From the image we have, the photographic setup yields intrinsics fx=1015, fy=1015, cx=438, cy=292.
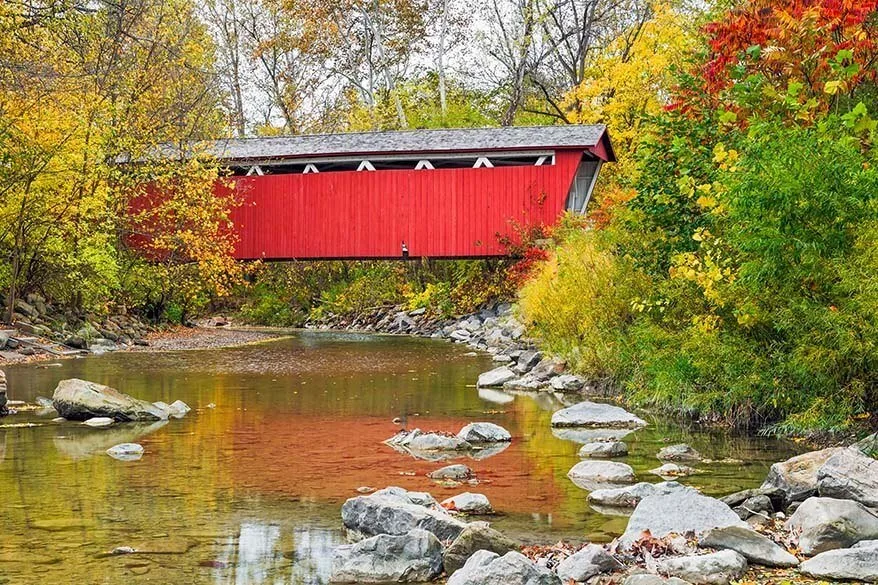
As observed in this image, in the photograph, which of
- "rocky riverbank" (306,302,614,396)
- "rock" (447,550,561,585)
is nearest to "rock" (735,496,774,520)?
"rock" (447,550,561,585)

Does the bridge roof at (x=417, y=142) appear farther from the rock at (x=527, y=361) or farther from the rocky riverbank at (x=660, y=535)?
the rocky riverbank at (x=660, y=535)

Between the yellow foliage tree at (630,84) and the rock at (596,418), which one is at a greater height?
the yellow foliage tree at (630,84)

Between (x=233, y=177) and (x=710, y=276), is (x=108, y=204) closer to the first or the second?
(x=233, y=177)

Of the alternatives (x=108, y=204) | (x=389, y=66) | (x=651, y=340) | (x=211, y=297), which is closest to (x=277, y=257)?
(x=108, y=204)

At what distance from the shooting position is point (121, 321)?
23.4m

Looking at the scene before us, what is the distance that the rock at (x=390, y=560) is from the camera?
4.89 meters

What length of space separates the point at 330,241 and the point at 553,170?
609cm

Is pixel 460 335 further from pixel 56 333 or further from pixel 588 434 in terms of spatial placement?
pixel 588 434

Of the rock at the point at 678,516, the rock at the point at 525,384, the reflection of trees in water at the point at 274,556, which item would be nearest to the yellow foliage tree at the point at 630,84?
the rock at the point at 525,384

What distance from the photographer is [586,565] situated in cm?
466

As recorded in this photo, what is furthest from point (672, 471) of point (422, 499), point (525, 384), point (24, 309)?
point (24, 309)

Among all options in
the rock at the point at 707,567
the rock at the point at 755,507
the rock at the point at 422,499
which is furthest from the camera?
the rock at the point at 422,499

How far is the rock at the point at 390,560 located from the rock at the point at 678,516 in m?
1.00

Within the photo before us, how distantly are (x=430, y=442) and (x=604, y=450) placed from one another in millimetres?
1449
